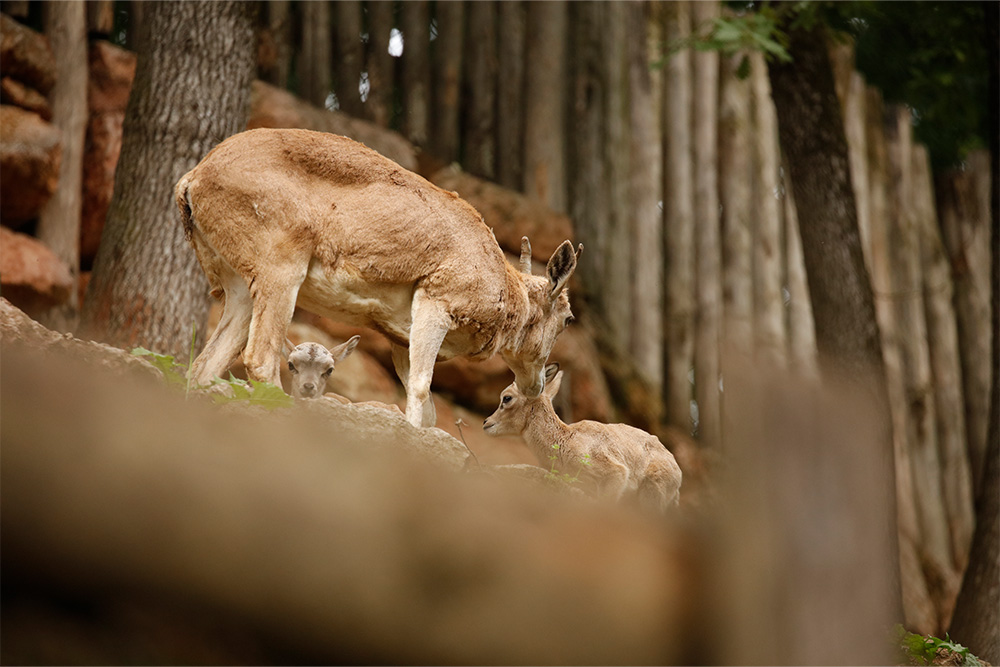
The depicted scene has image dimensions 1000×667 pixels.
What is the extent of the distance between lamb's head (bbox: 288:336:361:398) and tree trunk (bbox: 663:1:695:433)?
8511 mm

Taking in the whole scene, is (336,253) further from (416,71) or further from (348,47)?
(416,71)

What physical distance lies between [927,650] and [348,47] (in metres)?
10.2

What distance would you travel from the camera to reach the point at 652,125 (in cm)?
1510

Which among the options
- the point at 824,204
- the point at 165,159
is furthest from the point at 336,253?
the point at 824,204

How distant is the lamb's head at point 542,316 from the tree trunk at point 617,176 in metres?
6.79

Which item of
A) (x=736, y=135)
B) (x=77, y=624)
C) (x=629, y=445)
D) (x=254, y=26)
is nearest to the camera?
(x=77, y=624)

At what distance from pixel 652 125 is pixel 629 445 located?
8.62m

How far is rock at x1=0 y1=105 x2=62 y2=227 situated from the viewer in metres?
9.83

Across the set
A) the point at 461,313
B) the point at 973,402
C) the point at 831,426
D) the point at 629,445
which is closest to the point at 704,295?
the point at 973,402

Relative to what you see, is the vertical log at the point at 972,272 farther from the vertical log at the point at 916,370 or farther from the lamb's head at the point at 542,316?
the lamb's head at the point at 542,316

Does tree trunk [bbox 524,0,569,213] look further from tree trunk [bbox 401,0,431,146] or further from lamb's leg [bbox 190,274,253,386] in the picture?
lamb's leg [bbox 190,274,253,386]

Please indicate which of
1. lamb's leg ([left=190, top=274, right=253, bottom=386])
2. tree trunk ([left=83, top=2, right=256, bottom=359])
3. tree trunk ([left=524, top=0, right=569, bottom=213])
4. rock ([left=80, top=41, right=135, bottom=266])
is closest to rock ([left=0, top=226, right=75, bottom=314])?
rock ([left=80, top=41, right=135, bottom=266])

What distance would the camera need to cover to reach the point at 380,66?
43.8 feet

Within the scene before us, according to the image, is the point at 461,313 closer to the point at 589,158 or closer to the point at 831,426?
the point at 831,426
